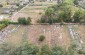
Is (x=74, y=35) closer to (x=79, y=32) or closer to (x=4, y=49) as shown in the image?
(x=79, y=32)

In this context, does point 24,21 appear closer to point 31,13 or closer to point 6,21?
point 6,21

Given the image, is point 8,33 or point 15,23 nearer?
point 8,33

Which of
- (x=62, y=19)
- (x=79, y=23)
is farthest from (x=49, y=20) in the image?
(x=79, y=23)

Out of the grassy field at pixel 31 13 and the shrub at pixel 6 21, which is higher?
the shrub at pixel 6 21

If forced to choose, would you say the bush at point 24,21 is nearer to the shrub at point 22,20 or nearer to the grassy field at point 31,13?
the shrub at point 22,20

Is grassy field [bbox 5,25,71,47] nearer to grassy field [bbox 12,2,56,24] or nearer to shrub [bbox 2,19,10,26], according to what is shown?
shrub [bbox 2,19,10,26]

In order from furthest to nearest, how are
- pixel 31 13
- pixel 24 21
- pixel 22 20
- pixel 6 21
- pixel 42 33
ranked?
pixel 31 13 → pixel 6 21 → pixel 24 21 → pixel 22 20 → pixel 42 33

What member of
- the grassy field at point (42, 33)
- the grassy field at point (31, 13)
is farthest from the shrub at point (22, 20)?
the grassy field at point (31, 13)

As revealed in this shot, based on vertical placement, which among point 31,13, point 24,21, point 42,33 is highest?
point 24,21

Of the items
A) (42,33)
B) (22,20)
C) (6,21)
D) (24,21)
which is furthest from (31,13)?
(42,33)

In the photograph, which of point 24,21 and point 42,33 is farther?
point 24,21

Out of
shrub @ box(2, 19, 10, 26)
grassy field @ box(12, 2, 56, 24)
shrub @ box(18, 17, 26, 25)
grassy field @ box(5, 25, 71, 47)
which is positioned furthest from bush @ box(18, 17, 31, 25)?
shrub @ box(2, 19, 10, 26)
